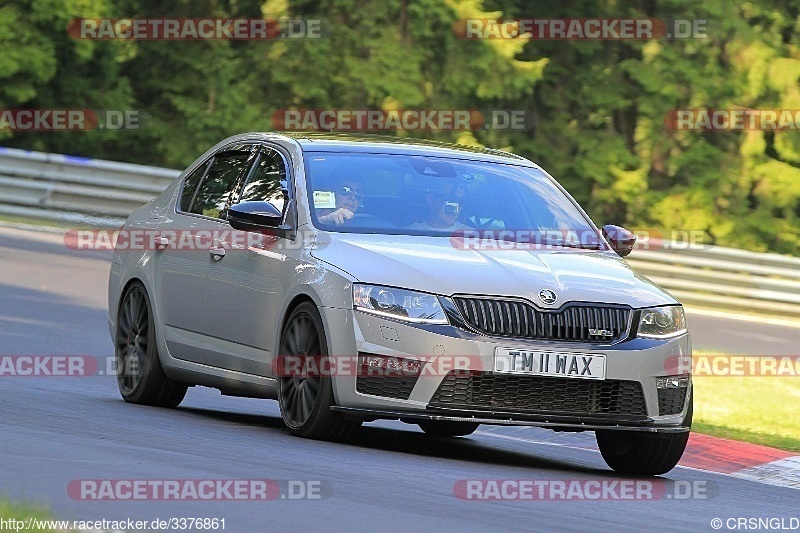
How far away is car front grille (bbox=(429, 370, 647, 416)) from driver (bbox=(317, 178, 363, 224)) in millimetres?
1326

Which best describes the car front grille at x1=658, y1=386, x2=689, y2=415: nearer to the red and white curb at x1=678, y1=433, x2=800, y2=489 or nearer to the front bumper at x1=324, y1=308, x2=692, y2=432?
the front bumper at x1=324, y1=308, x2=692, y2=432

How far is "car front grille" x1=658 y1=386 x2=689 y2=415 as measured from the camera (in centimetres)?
928

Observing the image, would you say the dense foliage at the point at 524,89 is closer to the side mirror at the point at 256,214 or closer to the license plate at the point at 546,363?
the side mirror at the point at 256,214

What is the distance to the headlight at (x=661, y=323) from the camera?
923cm

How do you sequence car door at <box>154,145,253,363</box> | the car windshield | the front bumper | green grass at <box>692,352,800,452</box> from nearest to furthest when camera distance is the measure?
the front bumper < the car windshield < car door at <box>154,145,253,363</box> < green grass at <box>692,352,800,452</box>

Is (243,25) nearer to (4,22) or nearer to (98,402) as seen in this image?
(4,22)

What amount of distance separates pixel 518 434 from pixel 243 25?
1948 cm

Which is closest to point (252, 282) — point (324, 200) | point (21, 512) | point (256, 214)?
point (256, 214)

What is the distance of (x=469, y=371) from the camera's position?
29.0 feet

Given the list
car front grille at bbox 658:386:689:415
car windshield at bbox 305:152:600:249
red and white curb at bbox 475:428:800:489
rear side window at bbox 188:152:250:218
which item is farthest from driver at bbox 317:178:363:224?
red and white curb at bbox 475:428:800:489

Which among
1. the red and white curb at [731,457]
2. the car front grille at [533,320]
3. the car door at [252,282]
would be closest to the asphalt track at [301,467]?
the red and white curb at [731,457]

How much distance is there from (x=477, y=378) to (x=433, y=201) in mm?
1495

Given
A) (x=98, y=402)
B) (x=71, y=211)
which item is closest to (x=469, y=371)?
(x=98, y=402)

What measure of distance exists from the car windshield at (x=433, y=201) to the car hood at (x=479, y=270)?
276 mm
